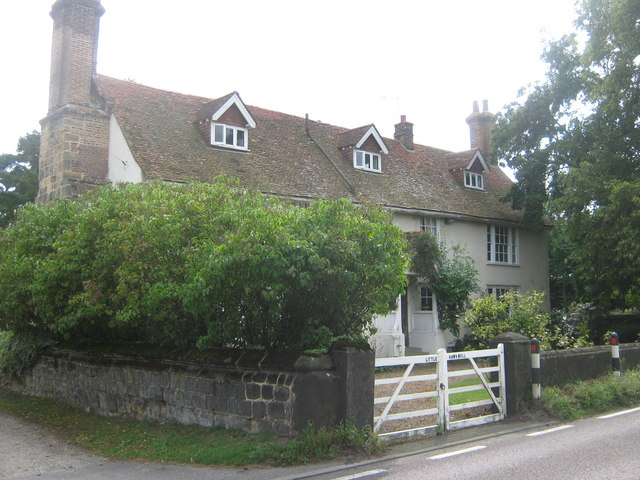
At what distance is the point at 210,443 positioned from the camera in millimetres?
8812

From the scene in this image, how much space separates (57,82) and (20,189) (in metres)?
16.7

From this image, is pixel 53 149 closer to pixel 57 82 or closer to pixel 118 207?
pixel 57 82

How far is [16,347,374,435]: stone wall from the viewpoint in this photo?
27.7ft

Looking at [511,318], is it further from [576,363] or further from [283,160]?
[283,160]

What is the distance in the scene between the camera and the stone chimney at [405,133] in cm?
2975

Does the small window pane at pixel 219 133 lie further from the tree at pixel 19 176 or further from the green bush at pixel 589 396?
the tree at pixel 19 176

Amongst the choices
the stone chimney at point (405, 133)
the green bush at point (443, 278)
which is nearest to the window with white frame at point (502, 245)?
the green bush at point (443, 278)

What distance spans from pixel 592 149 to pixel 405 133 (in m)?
8.53

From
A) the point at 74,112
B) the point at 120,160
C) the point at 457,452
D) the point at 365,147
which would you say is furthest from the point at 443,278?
the point at 457,452

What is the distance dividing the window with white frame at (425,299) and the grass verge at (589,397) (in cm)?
1096

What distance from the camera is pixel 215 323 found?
9281 mm

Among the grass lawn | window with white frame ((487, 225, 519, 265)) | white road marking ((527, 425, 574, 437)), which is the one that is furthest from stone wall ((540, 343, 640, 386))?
window with white frame ((487, 225, 519, 265))

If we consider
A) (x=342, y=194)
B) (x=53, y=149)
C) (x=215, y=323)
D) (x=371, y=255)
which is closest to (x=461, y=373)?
A: (x=371, y=255)

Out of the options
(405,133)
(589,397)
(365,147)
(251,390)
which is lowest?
(589,397)
